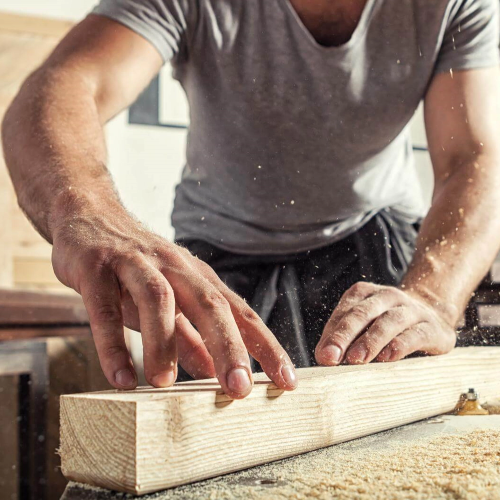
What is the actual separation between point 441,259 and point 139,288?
23.8 inches

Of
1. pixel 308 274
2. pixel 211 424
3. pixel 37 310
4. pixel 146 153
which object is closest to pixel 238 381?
pixel 211 424

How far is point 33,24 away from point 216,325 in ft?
6.65

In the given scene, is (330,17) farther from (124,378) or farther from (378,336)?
(124,378)

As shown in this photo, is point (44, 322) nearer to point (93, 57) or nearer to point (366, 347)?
point (93, 57)

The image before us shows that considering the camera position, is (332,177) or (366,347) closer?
(366,347)

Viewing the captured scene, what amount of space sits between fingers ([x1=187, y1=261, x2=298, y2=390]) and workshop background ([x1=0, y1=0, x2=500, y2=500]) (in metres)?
0.63

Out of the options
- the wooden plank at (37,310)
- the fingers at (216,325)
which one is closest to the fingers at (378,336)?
the fingers at (216,325)

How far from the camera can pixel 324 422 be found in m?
0.55

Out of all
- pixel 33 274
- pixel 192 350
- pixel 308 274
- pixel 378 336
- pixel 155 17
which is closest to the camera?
pixel 192 350

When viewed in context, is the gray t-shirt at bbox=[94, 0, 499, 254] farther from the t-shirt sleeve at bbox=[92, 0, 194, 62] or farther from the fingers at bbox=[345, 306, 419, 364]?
the fingers at bbox=[345, 306, 419, 364]

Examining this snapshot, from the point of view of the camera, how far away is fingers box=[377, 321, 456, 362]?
0.73 metres

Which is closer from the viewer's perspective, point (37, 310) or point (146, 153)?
point (37, 310)

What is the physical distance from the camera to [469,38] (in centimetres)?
103

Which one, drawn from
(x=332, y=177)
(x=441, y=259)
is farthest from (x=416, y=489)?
(x=332, y=177)
